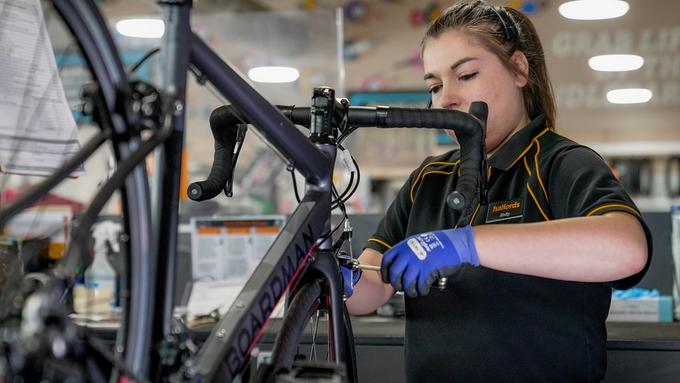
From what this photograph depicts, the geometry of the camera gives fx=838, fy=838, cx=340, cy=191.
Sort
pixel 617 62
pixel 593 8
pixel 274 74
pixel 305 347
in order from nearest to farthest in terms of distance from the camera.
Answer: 1. pixel 305 347
2. pixel 593 8
3. pixel 617 62
4. pixel 274 74

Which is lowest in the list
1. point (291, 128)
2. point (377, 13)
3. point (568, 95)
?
point (291, 128)

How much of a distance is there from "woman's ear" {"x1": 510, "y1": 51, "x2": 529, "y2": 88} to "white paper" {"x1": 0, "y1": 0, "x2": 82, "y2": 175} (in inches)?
29.2

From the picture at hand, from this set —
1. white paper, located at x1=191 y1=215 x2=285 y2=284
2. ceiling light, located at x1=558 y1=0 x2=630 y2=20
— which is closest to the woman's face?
white paper, located at x1=191 y1=215 x2=285 y2=284

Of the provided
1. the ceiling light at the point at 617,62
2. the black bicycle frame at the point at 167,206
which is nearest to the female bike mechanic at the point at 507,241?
the black bicycle frame at the point at 167,206

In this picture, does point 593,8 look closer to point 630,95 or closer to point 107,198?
point 107,198

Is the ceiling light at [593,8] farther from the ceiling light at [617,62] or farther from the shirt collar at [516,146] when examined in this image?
the shirt collar at [516,146]

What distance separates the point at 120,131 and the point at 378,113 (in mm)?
353

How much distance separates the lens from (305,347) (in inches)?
44.2

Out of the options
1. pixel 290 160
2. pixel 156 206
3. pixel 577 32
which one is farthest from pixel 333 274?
pixel 577 32

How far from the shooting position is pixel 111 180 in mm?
725

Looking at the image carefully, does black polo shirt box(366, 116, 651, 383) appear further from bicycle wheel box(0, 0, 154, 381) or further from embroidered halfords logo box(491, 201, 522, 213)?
bicycle wheel box(0, 0, 154, 381)

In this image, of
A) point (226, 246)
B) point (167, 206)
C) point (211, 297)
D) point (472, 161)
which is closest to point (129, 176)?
point (167, 206)

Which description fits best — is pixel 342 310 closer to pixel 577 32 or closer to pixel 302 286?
pixel 302 286

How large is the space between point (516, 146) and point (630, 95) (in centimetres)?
567
